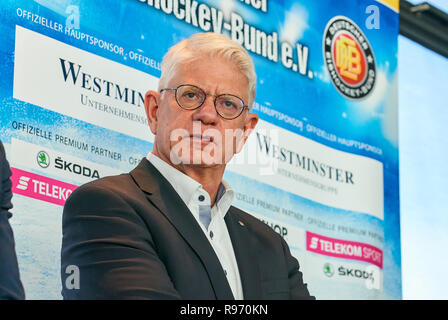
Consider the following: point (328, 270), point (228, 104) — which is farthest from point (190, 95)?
point (328, 270)

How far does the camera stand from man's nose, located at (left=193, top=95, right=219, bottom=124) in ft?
7.93

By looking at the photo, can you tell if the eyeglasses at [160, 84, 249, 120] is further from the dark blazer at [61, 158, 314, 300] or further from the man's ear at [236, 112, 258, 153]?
the dark blazer at [61, 158, 314, 300]

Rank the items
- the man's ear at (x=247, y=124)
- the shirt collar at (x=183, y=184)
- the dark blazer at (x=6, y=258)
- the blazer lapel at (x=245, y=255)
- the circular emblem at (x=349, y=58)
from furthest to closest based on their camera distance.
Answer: the circular emblem at (x=349, y=58), the man's ear at (x=247, y=124), the shirt collar at (x=183, y=184), the blazer lapel at (x=245, y=255), the dark blazer at (x=6, y=258)

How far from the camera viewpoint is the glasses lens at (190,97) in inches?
96.3

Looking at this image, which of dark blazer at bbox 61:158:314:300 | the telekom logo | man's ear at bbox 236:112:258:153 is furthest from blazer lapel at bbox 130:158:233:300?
the telekom logo

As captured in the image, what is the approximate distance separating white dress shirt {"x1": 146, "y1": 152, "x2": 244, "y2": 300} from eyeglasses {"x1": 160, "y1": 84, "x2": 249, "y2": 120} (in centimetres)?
20

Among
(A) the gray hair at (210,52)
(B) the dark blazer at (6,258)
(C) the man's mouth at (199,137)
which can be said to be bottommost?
(B) the dark blazer at (6,258)

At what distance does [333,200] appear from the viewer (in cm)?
447

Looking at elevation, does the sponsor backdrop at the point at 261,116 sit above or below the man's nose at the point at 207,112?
above

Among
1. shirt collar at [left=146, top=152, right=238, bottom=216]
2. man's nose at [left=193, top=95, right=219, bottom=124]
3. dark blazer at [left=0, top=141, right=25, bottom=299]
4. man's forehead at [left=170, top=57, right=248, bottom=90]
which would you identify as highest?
man's forehead at [left=170, top=57, right=248, bottom=90]

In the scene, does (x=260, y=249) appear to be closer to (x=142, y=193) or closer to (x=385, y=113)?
(x=142, y=193)

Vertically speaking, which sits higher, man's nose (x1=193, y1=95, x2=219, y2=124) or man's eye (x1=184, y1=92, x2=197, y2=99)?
man's eye (x1=184, y1=92, x2=197, y2=99)

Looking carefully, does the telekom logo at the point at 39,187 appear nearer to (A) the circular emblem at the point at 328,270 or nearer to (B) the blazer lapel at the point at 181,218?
(B) the blazer lapel at the point at 181,218

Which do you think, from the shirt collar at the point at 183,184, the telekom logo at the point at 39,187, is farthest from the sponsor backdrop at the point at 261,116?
the shirt collar at the point at 183,184
